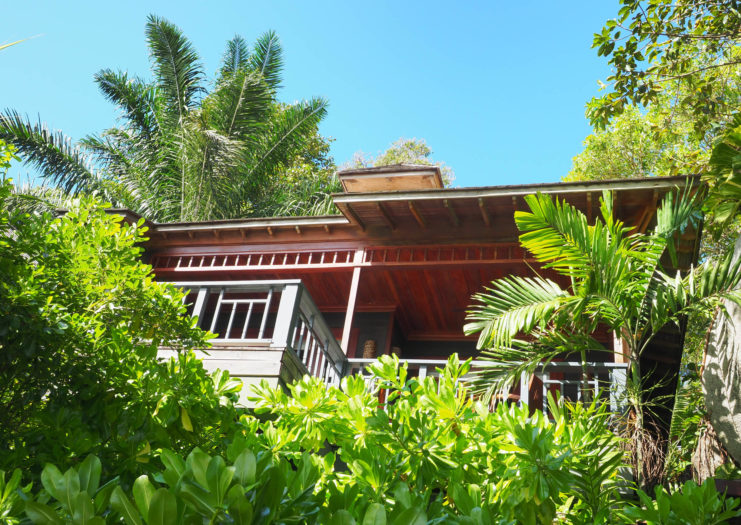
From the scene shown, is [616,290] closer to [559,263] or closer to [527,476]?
[559,263]

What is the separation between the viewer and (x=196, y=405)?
3.46 m

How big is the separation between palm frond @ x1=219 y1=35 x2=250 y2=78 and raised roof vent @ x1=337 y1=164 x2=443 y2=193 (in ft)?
33.9

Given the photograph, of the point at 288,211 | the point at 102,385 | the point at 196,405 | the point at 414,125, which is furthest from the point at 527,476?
the point at 414,125

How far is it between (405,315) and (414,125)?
644 inches

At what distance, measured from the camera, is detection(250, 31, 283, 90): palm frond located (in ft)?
63.4

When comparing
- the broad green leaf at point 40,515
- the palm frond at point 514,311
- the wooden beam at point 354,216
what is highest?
the wooden beam at point 354,216

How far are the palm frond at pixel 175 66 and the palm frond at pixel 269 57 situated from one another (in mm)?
1784

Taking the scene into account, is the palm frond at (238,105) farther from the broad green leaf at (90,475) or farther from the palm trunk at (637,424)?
the broad green leaf at (90,475)

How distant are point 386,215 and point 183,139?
32.1ft

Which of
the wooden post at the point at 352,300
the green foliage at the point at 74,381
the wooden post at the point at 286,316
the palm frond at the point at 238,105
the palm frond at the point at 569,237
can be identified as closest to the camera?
the green foliage at the point at 74,381

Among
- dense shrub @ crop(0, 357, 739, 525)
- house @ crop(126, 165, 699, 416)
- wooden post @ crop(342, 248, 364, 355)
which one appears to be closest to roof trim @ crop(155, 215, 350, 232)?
house @ crop(126, 165, 699, 416)

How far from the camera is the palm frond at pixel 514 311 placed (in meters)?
5.27

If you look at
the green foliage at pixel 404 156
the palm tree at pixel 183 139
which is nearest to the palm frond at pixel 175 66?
the palm tree at pixel 183 139

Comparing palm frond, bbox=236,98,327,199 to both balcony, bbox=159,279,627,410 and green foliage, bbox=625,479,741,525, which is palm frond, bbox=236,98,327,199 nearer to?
balcony, bbox=159,279,627,410
